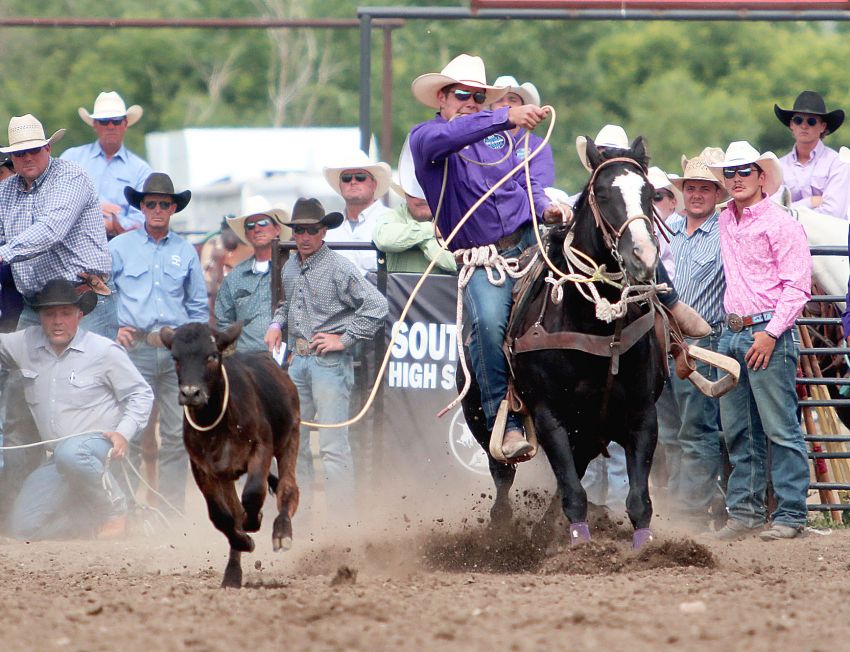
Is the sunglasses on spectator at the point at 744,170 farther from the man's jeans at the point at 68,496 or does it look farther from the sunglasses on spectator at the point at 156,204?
the man's jeans at the point at 68,496

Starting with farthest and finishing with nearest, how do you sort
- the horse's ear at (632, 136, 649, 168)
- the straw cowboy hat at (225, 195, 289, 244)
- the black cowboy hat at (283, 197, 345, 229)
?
the straw cowboy hat at (225, 195, 289, 244) < the black cowboy hat at (283, 197, 345, 229) < the horse's ear at (632, 136, 649, 168)

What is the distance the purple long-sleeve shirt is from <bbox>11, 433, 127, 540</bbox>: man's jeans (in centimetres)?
332

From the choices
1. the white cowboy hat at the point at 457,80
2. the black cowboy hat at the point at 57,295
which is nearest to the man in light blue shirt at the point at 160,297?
the black cowboy hat at the point at 57,295

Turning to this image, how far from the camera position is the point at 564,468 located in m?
7.34

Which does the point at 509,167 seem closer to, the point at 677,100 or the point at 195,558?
the point at 195,558

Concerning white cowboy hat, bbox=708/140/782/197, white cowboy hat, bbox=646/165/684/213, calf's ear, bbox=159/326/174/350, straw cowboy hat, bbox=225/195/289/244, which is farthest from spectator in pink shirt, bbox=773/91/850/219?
calf's ear, bbox=159/326/174/350

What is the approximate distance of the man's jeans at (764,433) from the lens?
8859 millimetres

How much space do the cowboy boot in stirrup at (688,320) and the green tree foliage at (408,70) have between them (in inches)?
1128

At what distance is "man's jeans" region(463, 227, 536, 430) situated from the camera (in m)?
7.60

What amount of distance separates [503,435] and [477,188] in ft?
4.50

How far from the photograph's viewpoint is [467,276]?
775 centimetres

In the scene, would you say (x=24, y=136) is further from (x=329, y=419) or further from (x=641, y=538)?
(x=641, y=538)

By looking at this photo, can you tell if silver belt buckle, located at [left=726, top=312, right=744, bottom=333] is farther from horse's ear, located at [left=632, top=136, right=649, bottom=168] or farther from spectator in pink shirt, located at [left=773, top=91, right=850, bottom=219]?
horse's ear, located at [left=632, top=136, right=649, bottom=168]

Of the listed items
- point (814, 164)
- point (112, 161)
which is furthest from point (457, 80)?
point (112, 161)
